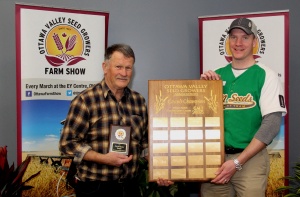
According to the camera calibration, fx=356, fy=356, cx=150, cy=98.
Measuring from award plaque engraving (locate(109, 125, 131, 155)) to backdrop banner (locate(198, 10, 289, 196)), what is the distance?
1.63 m

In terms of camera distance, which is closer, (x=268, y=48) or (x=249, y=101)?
(x=249, y=101)

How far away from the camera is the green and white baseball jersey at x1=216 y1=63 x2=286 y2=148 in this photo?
7.70 feet

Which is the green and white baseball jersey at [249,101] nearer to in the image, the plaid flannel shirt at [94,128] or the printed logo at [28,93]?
the plaid flannel shirt at [94,128]

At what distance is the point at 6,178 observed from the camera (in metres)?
2.94

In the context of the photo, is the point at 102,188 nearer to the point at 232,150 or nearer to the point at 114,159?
the point at 114,159

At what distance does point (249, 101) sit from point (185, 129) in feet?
1.53

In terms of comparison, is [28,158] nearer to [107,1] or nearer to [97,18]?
[97,18]

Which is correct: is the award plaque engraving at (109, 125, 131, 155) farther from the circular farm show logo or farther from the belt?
the circular farm show logo

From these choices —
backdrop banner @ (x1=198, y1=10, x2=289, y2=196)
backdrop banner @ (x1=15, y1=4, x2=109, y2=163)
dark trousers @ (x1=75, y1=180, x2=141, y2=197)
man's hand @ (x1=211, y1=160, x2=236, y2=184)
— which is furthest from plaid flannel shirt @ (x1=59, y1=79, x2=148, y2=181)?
backdrop banner @ (x1=198, y1=10, x2=289, y2=196)

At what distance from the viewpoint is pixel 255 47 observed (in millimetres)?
3574

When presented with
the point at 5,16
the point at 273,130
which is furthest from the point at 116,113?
the point at 5,16

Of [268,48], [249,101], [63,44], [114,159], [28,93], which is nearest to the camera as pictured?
[114,159]

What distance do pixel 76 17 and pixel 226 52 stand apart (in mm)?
1523

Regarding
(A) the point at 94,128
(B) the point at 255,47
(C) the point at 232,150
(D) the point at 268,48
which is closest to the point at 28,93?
(A) the point at 94,128
